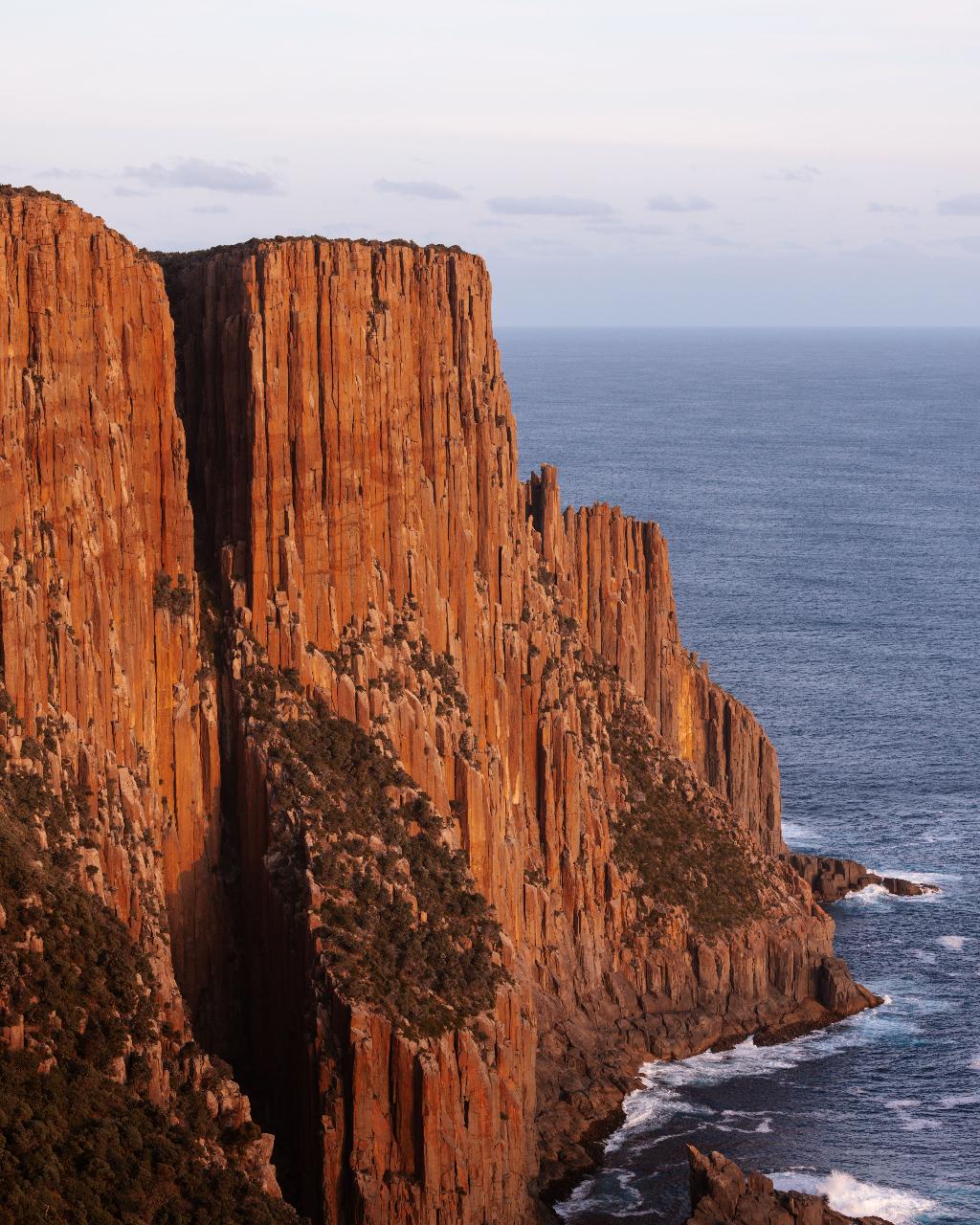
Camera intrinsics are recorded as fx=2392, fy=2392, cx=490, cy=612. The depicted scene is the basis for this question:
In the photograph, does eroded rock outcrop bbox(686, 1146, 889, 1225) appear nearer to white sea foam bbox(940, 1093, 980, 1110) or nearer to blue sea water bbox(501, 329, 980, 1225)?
blue sea water bbox(501, 329, 980, 1225)

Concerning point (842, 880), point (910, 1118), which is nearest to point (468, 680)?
point (910, 1118)

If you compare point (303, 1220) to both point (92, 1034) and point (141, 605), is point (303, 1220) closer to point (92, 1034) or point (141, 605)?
point (92, 1034)

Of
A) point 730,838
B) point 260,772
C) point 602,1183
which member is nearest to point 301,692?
point 260,772

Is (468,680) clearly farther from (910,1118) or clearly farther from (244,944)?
(910,1118)

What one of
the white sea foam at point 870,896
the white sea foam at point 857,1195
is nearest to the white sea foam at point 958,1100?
the white sea foam at point 857,1195

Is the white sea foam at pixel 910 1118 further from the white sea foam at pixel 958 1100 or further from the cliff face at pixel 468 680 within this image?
the cliff face at pixel 468 680
